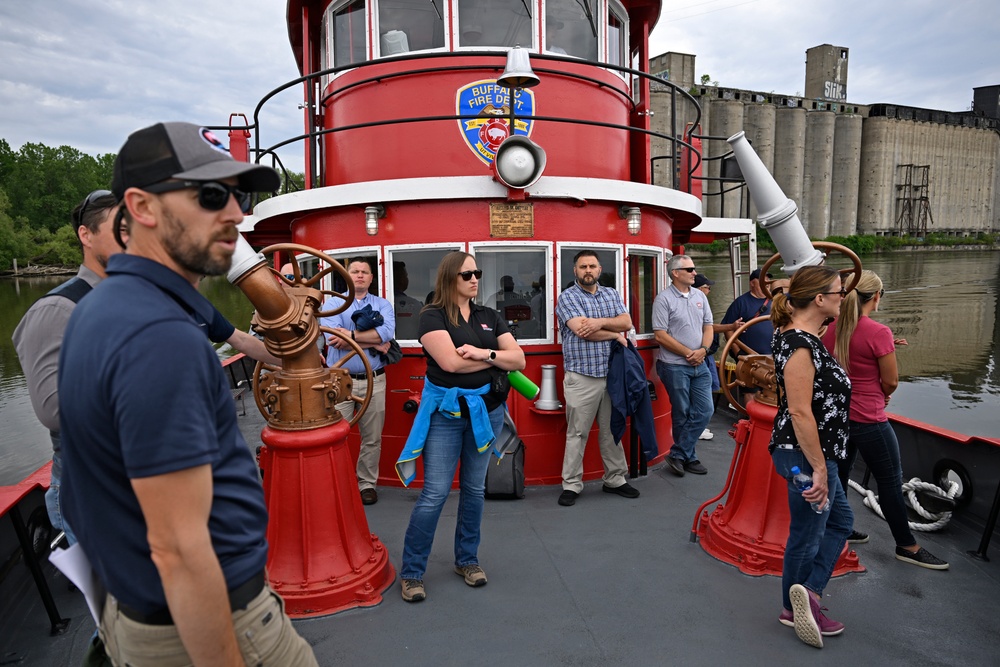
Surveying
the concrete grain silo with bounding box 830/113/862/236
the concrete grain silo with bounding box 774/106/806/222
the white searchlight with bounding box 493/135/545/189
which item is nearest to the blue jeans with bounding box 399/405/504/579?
the white searchlight with bounding box 493/135/545/189

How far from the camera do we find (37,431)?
14.7 m

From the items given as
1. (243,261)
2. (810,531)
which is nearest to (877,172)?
(810,531)

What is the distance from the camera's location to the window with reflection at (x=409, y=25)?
508 cm

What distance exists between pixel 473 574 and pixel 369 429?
1747 millimetres

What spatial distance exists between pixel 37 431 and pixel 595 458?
15.6 m

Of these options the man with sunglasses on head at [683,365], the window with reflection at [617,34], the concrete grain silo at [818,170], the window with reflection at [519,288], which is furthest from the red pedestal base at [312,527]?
the concrete grain silo at [818,170]

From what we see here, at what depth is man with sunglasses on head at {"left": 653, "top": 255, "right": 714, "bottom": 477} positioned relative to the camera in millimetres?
5230

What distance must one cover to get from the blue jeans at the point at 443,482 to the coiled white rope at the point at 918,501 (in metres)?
2.54

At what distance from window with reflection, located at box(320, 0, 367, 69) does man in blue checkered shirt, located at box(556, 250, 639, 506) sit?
114 inches

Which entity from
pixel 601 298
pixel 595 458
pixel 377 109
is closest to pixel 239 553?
pixel 601 298

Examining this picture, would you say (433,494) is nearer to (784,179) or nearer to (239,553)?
(239,553)

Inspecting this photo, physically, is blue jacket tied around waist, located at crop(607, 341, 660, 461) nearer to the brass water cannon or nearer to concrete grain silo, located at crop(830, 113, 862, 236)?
the brass water cannon

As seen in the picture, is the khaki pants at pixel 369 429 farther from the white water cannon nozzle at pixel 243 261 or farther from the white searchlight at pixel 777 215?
the white searchlight at pixel 777 215

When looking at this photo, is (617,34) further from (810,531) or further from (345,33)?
(810,531)
